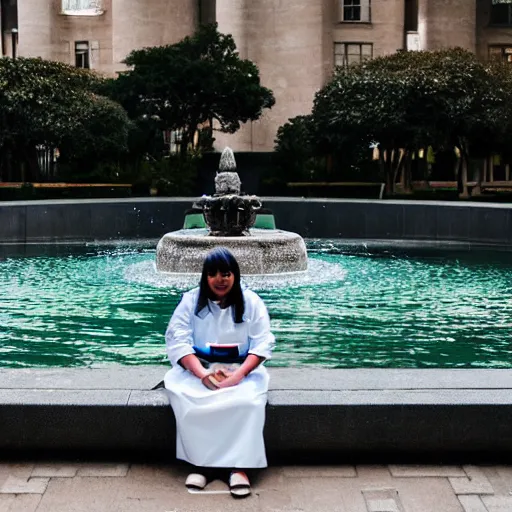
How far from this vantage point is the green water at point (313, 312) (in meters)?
9.25

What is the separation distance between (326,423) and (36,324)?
6.38 metres

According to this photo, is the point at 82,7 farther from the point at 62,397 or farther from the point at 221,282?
the point at 62,397

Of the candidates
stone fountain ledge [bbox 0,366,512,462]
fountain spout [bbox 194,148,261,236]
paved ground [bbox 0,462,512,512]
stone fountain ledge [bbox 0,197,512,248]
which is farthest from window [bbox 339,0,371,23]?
paved ground [bbox 0,462,512,512]

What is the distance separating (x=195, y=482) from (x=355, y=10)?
149 ft

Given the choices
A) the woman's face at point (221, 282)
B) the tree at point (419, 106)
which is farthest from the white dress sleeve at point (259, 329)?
the tree at point (419, 106)

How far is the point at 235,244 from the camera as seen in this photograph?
15516 mm

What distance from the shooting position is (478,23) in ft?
167

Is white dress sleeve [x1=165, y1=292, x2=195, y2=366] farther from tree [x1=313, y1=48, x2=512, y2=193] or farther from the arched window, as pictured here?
the arched window

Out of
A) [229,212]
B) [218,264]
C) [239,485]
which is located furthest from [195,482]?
[229,212]

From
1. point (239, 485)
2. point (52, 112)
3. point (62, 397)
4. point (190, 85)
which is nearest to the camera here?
point (239, 485)

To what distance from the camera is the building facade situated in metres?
46.8

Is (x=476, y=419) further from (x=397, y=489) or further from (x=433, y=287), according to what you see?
(x=433, y=287)

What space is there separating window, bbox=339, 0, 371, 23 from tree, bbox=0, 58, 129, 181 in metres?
15.7

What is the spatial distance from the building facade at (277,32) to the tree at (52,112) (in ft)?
37.6
